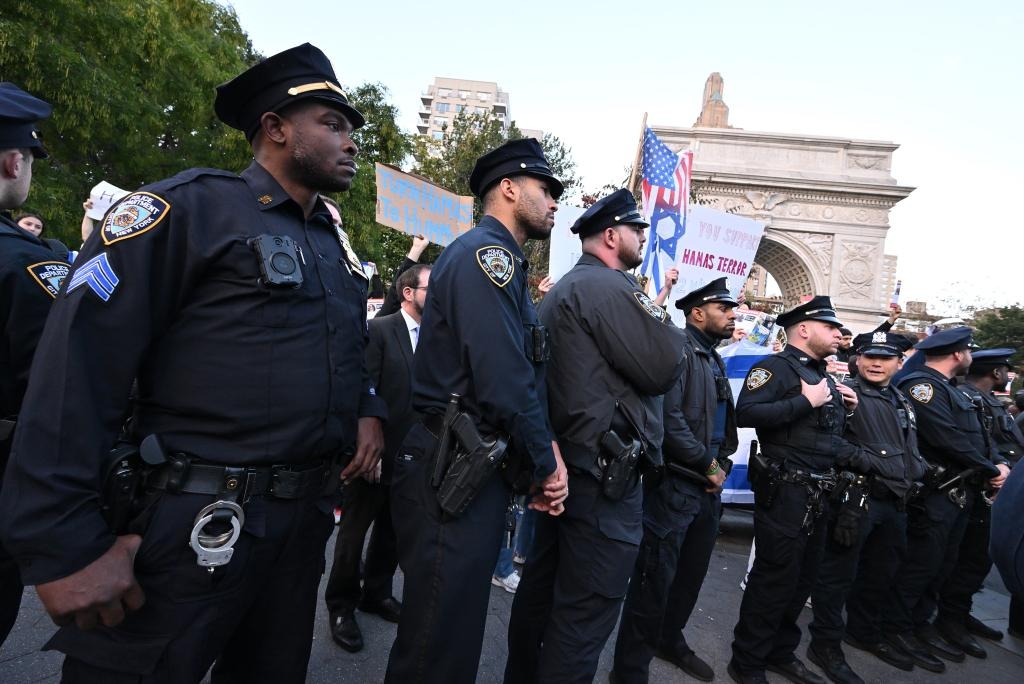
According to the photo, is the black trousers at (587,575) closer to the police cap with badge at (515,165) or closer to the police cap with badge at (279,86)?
the police cap with badge at (515,165)

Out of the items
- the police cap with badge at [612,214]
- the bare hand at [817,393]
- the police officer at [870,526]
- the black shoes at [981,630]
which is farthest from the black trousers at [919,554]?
the police cap with badge at [612,214]

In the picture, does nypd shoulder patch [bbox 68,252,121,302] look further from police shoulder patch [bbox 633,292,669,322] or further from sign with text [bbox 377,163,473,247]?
sign with text [bbox 377,163,473,247]

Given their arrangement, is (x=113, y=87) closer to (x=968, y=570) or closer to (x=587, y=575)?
(x=587, y=575)

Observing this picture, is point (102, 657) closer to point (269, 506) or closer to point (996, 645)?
point (269, 506)

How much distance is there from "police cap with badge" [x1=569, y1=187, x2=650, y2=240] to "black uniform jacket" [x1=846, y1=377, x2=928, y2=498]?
226 centimetres

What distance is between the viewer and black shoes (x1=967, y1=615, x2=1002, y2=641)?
4727 mm

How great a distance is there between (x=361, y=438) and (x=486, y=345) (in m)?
0.55

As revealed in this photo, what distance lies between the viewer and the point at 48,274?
1.76 m

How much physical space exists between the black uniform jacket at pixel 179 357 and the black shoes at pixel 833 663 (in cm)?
345

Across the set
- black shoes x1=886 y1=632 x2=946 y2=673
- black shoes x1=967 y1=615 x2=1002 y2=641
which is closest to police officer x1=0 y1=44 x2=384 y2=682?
black shoes x1=886 y1=632 x2=946 y2=673

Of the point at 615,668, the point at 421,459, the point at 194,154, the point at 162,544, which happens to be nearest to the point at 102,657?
the point at 162,544

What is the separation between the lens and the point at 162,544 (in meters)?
1.38

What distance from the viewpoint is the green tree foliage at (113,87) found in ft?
26.9

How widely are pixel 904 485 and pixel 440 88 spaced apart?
11571cm
